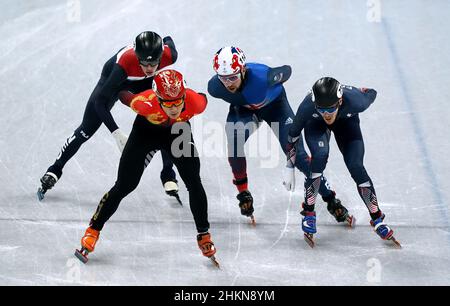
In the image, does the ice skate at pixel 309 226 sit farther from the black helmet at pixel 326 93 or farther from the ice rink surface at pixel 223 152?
the black helmet at pixel 326 93

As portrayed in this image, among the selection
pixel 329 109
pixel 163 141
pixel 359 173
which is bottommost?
pixel 359 173

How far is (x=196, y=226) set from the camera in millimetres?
7898

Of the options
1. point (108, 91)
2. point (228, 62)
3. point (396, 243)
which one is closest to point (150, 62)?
point (108, 91)

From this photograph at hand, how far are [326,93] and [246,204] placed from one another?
57.4 inches

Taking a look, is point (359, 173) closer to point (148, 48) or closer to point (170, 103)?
point (170, 103)

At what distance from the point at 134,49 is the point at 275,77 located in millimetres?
1248

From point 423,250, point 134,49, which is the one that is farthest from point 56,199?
point 423,250

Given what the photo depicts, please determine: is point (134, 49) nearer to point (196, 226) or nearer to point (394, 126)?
point (196, 226)

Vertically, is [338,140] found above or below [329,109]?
below

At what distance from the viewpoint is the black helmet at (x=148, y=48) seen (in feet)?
26.8

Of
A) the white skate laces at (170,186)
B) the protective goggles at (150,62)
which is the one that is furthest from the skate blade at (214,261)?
the protective goggles at (150,62)

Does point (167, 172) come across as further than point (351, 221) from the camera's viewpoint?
Yes

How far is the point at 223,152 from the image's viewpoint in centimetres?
976
